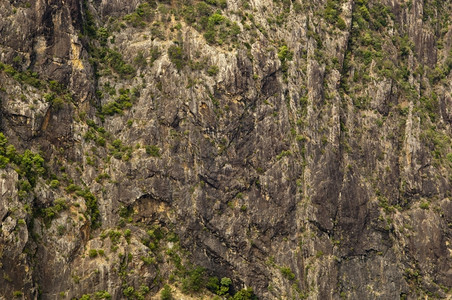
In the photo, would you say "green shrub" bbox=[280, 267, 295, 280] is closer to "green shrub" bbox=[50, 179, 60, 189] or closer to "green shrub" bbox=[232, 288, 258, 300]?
"green shrub" bbox=[232, 288, 258, 300]

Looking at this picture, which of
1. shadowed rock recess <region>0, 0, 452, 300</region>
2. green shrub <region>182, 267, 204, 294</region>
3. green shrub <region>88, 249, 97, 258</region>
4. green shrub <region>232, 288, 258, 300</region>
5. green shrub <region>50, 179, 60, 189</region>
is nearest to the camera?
green shrub <region>88, 249, 97, 258</region>

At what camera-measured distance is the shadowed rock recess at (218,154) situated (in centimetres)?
8969

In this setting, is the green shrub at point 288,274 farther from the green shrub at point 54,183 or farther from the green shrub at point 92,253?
the green shrub at point 54,183

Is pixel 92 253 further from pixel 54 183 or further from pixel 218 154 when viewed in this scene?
pixel 218 154

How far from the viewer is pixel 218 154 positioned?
99.4 meters

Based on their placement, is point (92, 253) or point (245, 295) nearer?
point (92, 253)

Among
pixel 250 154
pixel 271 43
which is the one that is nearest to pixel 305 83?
pixel 271 43

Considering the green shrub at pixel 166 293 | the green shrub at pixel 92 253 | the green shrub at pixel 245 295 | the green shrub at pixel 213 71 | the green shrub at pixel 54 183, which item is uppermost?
the green shrub at pixel 213 71

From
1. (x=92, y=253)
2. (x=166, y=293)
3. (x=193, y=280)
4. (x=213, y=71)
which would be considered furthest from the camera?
(x=213, y=71)

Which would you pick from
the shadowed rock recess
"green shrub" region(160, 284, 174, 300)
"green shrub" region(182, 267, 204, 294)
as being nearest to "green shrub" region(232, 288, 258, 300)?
the shadowed rock recess

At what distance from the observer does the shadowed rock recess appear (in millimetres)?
89688

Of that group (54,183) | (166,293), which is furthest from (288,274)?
(54,183)

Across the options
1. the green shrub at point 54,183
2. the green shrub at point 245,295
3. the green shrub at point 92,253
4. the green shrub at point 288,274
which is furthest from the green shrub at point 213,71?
the green shrub at point 245,295

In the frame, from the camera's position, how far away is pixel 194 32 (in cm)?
10588
